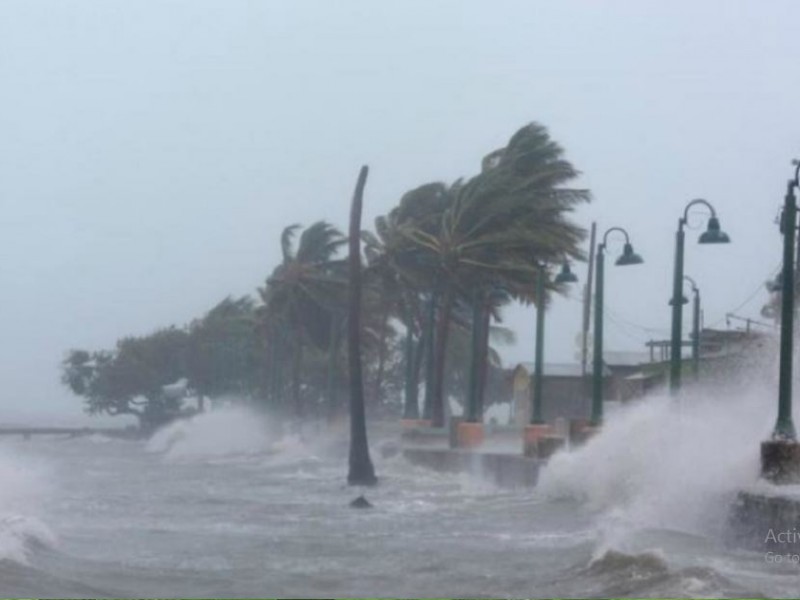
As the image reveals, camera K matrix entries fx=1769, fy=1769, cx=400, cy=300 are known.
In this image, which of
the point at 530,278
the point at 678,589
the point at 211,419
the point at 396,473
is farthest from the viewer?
the point at 211,419

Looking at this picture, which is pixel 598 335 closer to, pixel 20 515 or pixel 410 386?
pixel 20 515

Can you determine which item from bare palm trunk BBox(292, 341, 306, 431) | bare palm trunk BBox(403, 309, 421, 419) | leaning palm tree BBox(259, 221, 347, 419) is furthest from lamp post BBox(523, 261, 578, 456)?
bare palm trunk BBox(292, 341, 306, 431)

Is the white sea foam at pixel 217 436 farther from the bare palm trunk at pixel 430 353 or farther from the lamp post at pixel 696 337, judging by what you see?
the lamp post at pixel 696 337

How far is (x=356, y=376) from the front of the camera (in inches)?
1564

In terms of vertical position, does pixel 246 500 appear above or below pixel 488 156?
below

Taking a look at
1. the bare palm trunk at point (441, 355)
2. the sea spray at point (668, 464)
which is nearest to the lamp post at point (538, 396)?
the sea spray at point (668, 464)

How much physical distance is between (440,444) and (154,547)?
28989 mm

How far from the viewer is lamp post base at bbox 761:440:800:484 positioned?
19.2 meters

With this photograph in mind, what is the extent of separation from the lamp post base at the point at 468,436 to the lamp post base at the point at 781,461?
24763 mm

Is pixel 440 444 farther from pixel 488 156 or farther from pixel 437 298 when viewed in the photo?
pixel 488 156

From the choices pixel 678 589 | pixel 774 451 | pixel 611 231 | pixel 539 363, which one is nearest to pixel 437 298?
pixel 539 363

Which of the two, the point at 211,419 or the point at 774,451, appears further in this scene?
the point at 211,419

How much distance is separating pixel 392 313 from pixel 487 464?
27891mm

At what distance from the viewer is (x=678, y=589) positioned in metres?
12.2
